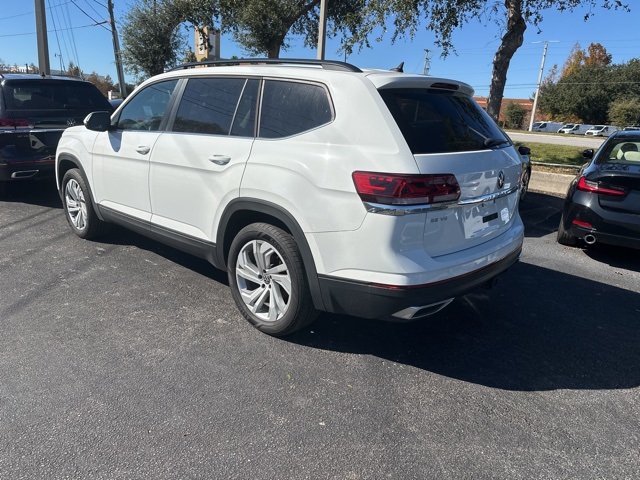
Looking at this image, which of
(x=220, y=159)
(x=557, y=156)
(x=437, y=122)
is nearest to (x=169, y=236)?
(x=220, y=159)

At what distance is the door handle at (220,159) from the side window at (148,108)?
3.12 ft

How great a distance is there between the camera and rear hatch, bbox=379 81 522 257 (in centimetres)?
274

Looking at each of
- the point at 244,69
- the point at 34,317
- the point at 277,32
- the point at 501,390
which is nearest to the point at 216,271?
the point at 34,317

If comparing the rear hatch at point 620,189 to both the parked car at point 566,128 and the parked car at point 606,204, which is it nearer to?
the parked car at point 606,204

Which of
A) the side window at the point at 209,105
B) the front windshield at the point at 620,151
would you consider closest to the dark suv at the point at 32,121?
the side window at the point at 209,105

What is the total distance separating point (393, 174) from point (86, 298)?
284 cm

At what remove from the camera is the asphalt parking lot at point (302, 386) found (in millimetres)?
2266

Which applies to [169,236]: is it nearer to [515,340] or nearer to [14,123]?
[515,340]

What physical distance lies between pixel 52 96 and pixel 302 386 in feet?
21.2

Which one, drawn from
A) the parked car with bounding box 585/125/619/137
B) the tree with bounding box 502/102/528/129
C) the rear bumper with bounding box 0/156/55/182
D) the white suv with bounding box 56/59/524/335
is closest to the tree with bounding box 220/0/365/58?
the rear bumper with bounding box 0/156/55/182

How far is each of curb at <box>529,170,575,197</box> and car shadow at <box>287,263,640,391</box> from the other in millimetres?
5610

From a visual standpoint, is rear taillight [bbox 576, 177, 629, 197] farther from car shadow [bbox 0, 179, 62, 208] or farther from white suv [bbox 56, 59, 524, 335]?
car shadow [bbox 0, 179, 62, 208]

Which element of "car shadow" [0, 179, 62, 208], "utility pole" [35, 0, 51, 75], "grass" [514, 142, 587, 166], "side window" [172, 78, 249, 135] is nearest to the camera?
"side window" [172, 78, 249, 135]

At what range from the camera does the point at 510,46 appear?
32.7ft
